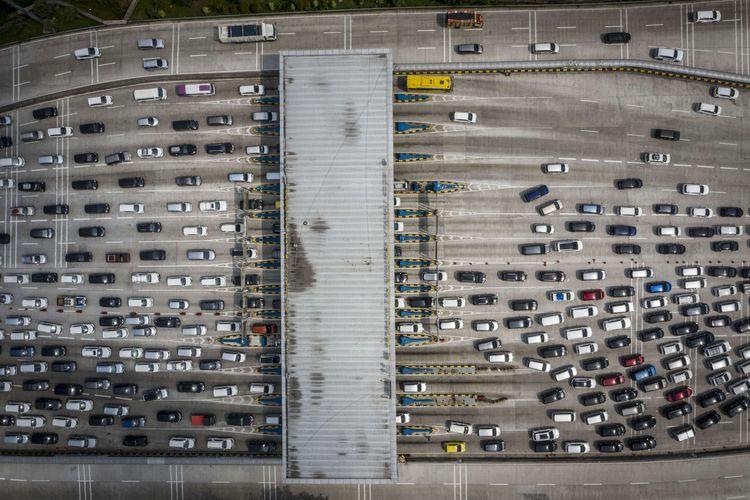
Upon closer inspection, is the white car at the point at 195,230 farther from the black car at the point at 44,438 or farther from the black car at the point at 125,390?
the black car at the point at 44,438

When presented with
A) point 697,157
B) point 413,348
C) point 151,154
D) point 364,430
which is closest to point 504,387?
point 413,348

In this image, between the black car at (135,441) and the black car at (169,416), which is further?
the black car at (135,441)

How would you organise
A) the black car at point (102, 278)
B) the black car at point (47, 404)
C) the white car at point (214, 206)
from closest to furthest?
the white car at point (214, 206)
the black car at point (102, 278)
the black car at point (47, 404)

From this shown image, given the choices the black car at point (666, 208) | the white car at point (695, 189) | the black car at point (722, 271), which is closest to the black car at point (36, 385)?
the black car at point (666, 208)

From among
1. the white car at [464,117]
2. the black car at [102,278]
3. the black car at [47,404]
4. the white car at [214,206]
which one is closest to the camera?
the white car at [464,117]

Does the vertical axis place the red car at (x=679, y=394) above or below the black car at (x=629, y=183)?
below
